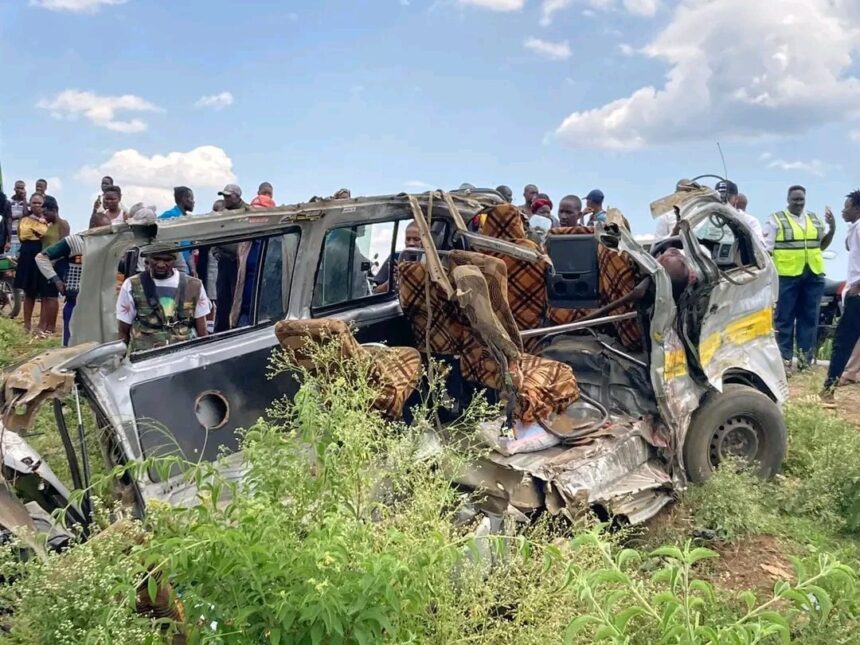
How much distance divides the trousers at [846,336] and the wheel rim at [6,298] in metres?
11.5

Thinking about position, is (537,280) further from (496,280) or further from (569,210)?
(569,210)

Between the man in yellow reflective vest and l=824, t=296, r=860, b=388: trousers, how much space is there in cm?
80

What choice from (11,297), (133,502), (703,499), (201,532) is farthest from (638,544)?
(11,297)

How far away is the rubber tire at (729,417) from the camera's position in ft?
17.0

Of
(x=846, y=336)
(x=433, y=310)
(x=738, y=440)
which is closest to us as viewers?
(x=433, y=310)

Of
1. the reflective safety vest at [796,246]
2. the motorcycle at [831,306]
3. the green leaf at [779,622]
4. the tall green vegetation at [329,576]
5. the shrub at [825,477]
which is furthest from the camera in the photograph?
the motorcycle at [831,306]

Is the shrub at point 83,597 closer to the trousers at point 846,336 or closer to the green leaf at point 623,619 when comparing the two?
the green leaf at point 623,619

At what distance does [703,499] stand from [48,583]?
12.8 ft

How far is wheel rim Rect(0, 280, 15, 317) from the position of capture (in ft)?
40.9

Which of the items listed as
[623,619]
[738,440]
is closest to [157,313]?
[623,619]

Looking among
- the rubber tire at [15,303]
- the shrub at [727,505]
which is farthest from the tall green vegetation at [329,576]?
the rubber tire at [15,303]

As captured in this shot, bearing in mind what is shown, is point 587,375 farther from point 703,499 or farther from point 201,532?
point 201,532

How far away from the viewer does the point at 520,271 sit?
5047mm

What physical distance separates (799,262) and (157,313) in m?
7.15
